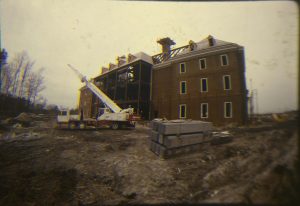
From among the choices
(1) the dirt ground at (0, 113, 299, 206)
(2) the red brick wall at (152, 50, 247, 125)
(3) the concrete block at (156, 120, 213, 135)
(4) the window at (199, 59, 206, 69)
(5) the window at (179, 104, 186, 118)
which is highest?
(4) the window at (199, 59, 206, 69)

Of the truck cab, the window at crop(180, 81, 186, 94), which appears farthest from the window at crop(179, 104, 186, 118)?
the truck cab

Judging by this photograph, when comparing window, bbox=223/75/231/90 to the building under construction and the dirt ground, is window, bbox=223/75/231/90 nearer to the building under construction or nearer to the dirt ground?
the building under construction

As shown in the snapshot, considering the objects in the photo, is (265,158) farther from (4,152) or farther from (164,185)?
(4,152)

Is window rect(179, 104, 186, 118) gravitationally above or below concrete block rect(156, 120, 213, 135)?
above

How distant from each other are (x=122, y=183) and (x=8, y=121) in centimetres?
2055

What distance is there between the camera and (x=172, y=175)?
360 cm

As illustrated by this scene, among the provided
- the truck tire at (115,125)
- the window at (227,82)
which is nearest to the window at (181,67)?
the window at (227,82)

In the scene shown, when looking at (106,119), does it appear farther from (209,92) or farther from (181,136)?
(209,92)

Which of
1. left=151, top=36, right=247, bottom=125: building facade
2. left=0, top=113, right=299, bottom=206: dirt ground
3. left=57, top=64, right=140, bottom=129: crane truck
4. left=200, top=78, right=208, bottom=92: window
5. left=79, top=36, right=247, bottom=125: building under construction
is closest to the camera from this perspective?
left=0, top=113, right=299, bottom=206: dirt ground

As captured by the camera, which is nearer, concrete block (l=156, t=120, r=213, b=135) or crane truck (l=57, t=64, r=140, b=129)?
concrete block (l=156, t=120, r=213, b=135)

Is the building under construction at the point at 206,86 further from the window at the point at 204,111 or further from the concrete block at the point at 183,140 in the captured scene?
the concrete block at the point at 183,140

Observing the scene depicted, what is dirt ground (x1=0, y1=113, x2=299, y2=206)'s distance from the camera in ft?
3.48

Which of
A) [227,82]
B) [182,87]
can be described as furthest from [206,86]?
[182,87]

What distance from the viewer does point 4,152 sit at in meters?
6.95
